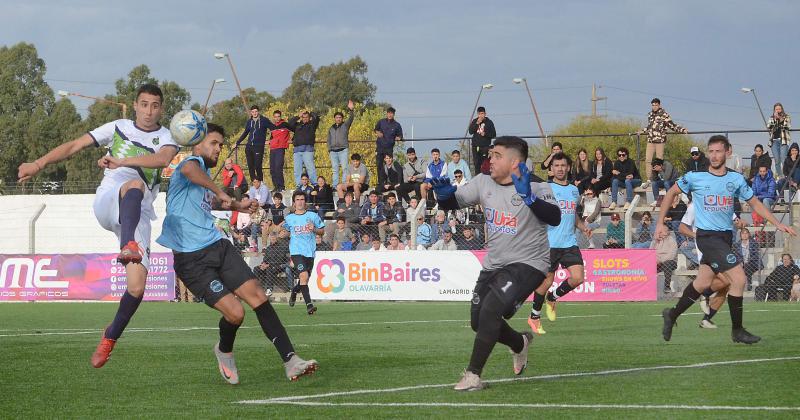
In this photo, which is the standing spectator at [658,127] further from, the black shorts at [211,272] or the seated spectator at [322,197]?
the black shorts at [211,272]

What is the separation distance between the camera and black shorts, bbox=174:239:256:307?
8859mm

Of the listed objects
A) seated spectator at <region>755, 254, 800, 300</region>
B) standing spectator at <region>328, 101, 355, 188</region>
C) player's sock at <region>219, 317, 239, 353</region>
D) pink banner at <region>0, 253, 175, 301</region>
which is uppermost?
standing spectator at <region>328, 101, 355, 188</region>

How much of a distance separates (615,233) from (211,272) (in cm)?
1887

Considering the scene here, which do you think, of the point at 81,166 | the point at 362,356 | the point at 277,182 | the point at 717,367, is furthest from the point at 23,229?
the point at 81,166

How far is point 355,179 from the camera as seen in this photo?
1209 inches

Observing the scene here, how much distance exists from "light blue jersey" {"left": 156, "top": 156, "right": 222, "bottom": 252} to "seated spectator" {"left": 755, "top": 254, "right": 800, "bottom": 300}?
19.0m

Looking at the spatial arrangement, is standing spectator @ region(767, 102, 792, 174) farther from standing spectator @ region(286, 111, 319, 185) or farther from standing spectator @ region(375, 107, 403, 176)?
standing spectator @ region(286, 111, 319, 185)

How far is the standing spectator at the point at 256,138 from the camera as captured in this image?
31.1 meters

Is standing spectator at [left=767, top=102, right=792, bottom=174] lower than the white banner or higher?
higher

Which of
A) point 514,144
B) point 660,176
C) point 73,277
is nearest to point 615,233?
point 660,176

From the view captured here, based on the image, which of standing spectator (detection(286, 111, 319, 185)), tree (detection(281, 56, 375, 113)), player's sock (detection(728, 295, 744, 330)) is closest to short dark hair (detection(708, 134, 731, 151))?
player's sock (detection(728, 295, 744, 330))

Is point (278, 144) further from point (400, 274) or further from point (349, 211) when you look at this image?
point (400, 274)

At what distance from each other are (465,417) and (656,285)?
1961 centimetres

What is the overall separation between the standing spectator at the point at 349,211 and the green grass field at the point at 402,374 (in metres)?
12.1
